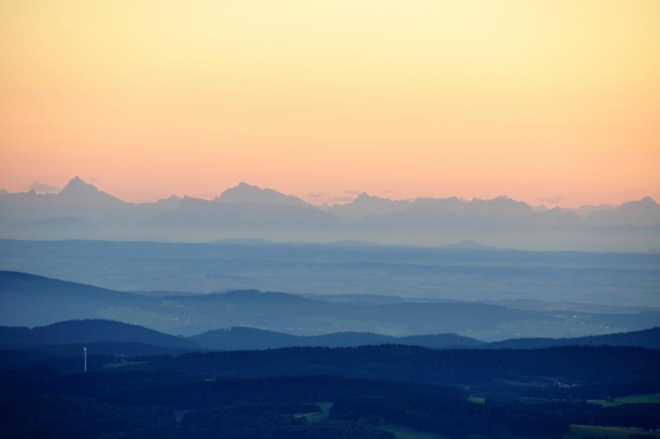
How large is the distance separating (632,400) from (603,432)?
21.9m

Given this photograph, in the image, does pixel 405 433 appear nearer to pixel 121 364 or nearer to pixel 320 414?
pixel 320 414

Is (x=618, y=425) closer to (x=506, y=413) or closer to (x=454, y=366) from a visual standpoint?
(x=506, y=413)

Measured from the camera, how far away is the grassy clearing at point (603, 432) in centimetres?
11089

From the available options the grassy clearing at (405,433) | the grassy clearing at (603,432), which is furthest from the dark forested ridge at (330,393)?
the grassy clearing at (603,432)

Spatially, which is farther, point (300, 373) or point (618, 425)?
point (300, 373)

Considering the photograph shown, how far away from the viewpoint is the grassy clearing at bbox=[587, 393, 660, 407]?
430 ft

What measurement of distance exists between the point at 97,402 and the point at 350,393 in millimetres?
25880

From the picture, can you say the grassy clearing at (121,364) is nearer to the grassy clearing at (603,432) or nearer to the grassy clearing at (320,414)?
the grassy clearing at (320,414)

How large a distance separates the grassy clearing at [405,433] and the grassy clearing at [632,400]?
21.8 metres

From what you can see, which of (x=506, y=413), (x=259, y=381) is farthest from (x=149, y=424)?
(x=506, y=413)

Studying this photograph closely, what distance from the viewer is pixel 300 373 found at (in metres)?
157

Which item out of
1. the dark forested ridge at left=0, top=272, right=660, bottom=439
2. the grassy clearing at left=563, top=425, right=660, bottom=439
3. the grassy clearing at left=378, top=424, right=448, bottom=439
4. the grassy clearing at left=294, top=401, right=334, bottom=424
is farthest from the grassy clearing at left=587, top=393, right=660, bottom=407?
the grassy clearing at left=294, top=401, right=334, bottom=424

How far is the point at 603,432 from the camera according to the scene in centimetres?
11294

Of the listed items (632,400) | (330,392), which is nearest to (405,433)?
(330,392)
